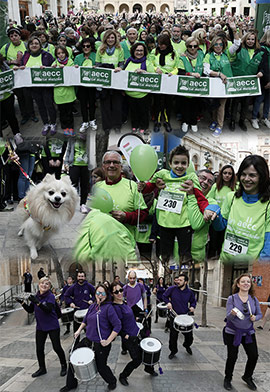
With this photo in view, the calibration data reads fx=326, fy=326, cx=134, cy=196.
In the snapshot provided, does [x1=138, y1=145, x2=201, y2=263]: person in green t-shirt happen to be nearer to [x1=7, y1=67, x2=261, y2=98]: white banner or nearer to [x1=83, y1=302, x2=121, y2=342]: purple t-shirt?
[x1=83, y1=302, x2=121, y2=342]: purple t-shirt

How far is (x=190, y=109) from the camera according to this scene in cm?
728

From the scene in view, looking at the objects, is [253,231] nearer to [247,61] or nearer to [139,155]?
[139,155]

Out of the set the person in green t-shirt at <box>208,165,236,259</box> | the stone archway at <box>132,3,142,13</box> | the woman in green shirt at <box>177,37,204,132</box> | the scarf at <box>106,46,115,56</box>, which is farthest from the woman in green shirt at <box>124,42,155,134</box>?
the stone archway at <box>132,3,142,13</box>

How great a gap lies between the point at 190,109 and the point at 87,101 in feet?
7.52

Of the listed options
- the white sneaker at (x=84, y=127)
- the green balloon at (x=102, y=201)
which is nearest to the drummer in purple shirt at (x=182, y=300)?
the green balloon at (x=102, y=201)

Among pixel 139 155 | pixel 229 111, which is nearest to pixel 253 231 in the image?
pixel 139 155

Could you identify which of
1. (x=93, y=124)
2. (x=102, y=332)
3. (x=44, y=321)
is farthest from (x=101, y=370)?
(x=93, y=124)

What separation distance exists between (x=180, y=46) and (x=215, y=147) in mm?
3390

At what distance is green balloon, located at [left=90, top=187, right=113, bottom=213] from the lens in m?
3.87

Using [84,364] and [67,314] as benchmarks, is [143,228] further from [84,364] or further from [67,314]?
[67,314]

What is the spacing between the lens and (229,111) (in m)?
7.76

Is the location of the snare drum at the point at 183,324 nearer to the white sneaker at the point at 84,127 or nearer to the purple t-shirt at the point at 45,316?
the purple t-shirt at the point at 45,316

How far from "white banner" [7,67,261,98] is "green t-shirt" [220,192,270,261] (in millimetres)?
3998

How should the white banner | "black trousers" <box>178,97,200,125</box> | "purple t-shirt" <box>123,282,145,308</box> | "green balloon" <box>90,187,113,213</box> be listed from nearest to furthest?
"green balloon" <box>90,187,113,213</box> → "purple t-shirt" <box>123,282,145,308</box> → the white banner → "black trousers" <box>178,97,200,125</box>
